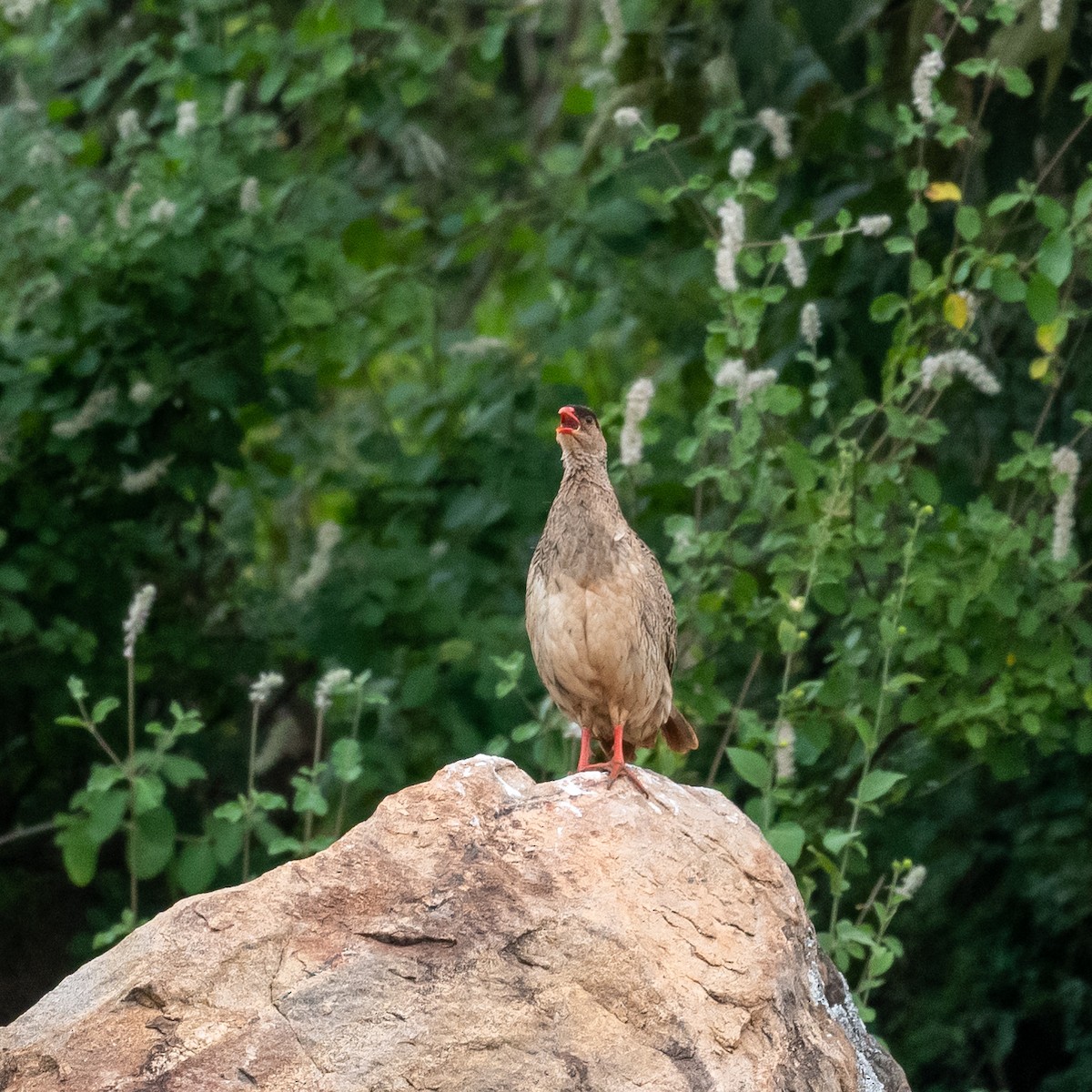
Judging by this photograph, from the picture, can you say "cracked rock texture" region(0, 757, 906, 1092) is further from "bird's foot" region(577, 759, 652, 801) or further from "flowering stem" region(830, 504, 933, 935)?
"flowering stem" region(830, 504, 933, 935)

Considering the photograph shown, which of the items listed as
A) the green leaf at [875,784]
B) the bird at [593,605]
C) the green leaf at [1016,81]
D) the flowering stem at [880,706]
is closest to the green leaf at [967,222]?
the green leaf at [1016,81]

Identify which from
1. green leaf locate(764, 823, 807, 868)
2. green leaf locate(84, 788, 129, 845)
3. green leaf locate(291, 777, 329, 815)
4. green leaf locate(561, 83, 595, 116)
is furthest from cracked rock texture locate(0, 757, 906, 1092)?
green leaf locate(561, 83, 595, 116)

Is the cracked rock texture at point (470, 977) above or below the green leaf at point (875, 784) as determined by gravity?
above

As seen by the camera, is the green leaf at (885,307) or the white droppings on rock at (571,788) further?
the green leaf at (885,307)

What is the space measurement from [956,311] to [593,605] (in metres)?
1.46

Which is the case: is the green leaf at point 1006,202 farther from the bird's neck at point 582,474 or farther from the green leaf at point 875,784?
the green leaf at point 875,784

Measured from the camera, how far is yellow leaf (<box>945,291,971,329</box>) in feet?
14.3

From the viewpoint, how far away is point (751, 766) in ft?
12.8

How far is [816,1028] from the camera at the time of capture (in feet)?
9.46

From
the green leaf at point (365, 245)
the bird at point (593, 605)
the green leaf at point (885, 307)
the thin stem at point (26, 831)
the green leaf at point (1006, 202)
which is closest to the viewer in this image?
the bird at point (593, 605)

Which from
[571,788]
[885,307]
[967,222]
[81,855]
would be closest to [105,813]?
[81,855]

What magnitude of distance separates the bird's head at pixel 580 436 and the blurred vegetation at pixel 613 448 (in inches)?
23.4

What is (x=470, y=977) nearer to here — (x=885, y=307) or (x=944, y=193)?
(x=885, y=307)

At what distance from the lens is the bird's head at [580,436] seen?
3.70 meters
